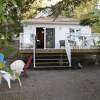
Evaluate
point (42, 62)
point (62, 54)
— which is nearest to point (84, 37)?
point (62, 54)

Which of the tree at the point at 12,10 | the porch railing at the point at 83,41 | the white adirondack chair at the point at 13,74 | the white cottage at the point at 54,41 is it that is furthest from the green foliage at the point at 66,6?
the porch railing at the point at 83,41

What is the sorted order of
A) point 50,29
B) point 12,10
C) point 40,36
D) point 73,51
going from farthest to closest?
point 40,36
point 50,29
point 73,51
point 12,10

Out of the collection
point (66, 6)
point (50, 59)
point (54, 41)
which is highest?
point (66, 6)

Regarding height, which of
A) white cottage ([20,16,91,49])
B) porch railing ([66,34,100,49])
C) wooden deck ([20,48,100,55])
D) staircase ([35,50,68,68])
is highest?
white cottage ([20,16,91,49])

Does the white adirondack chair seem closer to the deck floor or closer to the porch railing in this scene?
Answer: the deck floor

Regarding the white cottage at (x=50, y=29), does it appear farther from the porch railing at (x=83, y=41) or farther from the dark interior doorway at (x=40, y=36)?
the porch railing at (x=83, y=41)

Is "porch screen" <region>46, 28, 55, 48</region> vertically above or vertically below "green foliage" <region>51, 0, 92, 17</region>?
below

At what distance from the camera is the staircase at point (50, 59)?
21.3m

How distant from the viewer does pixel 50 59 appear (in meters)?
21.5

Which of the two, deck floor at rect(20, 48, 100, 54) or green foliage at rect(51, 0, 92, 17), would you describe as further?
deck floor at rect(20, 48, 100, 54)

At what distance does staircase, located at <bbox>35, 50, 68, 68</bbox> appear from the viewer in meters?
21.3

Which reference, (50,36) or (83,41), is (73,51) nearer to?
(83,41)

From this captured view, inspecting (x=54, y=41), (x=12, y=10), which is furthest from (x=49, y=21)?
(x=12, y=10)

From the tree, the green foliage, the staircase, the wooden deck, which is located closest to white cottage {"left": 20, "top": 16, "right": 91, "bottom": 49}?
the wooden deck
